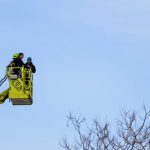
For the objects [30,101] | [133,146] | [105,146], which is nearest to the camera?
[30,101]

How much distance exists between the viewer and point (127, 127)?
2614cm

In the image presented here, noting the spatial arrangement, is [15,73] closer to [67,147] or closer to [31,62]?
[31,62]

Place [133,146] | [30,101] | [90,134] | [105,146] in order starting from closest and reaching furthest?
[30,101] < [133,146] < [105,146] < [90,134]

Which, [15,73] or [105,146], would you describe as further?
[105,146]

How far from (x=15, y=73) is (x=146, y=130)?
34.6 feet

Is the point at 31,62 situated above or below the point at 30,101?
above

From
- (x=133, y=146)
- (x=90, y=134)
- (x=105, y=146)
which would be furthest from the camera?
(x=90, y=134)

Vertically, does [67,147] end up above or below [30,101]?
above

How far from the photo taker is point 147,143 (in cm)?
2550

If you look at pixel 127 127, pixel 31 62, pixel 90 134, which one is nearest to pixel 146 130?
pixel 127 127

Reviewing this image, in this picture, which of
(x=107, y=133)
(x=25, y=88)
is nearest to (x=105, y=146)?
(x=107, y=133)

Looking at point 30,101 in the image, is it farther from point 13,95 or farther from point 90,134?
point 90,134

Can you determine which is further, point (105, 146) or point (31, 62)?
point (105, 146)

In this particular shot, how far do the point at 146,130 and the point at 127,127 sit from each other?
1.06 meters
